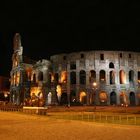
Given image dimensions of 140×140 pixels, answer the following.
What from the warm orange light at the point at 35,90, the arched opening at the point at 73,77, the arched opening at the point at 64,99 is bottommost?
the arched opening at the point at 64,99

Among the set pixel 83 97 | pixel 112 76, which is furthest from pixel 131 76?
pixel 83 97

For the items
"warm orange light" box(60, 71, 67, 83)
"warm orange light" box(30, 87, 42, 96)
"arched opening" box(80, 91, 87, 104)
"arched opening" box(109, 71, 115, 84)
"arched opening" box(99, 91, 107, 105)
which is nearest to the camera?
"arched opening" box(99, 91, 107, 105)

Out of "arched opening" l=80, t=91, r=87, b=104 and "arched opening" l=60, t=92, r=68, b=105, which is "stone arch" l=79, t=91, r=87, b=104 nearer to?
"arched opening" l=80, t=91, r=87, b=104

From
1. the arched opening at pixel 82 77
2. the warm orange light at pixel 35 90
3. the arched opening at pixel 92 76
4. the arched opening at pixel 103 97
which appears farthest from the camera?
the warm orange light at pixel 35 90

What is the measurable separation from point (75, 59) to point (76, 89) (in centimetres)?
672

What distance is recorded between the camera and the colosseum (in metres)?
58.3

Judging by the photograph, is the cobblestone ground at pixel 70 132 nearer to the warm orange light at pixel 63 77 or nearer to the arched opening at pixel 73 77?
the arched opening at pixel 73 77

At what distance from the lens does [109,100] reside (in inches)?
2296

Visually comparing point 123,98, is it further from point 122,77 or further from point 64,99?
point 64,99

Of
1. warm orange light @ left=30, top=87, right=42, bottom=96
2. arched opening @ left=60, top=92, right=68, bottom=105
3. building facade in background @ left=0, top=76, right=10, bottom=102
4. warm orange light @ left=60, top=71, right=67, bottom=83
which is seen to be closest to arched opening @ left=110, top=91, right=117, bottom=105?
arched opening @ left=60, top=92, right=68, bottom=105

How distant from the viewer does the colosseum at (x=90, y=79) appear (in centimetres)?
5834

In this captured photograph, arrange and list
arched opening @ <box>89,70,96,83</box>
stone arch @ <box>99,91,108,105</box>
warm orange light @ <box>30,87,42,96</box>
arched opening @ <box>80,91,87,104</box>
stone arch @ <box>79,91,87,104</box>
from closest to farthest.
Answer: stone arch @ <box>99,91,108,105</box> < arched opening @ <box>89,70,96,83</box> < stone arch @ <box>79,91,87,104</box> < arched opening @ <box>80,91,87,104</box> < warm orange light @ <box>30,87,42,96</box>

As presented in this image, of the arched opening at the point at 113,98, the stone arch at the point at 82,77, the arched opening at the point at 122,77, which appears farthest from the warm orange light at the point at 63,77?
the arched opening at the point at 122,77

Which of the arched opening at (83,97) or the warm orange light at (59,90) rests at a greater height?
the warm orange light at (59,90)
